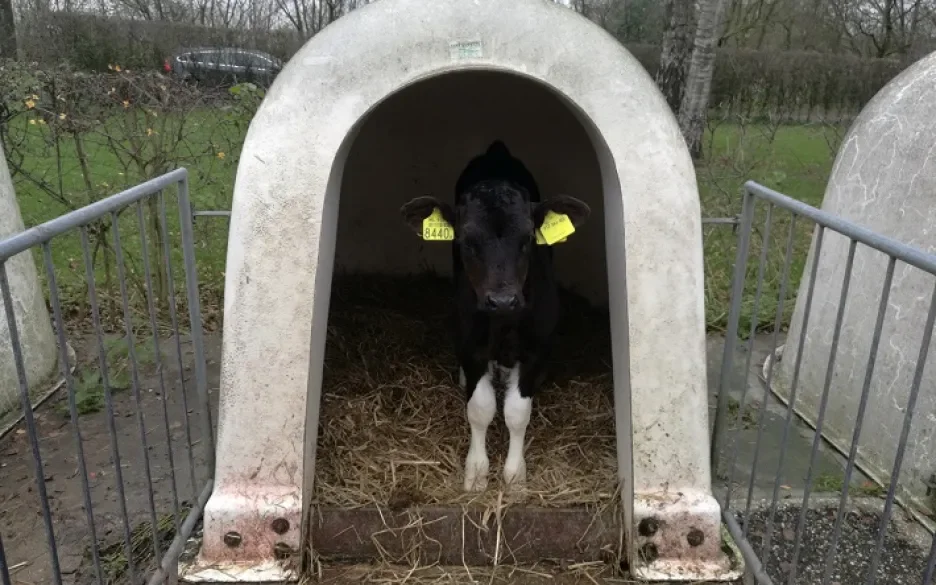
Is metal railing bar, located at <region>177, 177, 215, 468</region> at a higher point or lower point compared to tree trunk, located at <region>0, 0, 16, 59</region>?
lower

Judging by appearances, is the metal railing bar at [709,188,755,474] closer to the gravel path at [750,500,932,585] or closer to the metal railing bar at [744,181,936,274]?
the metal railing bar at [744,181,936,274]

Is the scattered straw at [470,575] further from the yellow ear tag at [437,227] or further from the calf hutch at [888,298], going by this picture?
the yellow ear tag at [437,227]

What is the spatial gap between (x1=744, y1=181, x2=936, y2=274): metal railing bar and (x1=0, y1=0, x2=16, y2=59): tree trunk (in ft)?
32.5

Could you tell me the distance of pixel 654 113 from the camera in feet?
9.00

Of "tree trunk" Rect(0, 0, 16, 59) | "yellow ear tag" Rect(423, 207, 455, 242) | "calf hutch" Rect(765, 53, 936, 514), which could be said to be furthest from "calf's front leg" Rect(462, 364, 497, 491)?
"tree trunk" Rect(0, 0, 16, 59)

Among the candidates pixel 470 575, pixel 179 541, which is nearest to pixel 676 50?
pixel 470 575

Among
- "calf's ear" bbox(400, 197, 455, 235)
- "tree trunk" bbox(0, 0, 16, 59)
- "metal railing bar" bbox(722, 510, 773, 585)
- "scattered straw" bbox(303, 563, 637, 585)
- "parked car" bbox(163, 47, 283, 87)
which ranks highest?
"tree trunk" bbox(0, 0, 16, 59)

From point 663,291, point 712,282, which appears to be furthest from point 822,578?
point 712,282

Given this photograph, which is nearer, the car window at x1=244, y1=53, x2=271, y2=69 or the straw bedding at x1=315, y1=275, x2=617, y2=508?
the straw bedding at x1=315, y1=275, x2=617, y2=508

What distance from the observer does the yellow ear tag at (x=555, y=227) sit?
3.22 m

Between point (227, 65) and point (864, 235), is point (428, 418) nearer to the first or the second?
point (864, 235)

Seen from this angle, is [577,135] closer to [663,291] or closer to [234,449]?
[663,291]

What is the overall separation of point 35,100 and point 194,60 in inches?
218

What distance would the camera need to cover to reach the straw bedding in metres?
3.18
